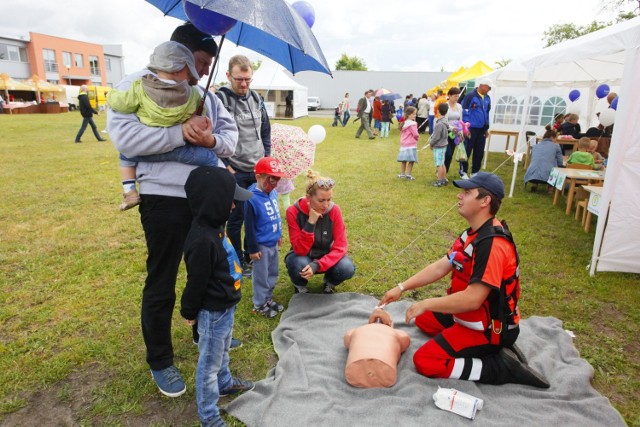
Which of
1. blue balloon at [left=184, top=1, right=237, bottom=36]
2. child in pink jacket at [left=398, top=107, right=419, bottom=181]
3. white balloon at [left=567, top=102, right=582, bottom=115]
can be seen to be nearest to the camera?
blue balloon at [left=184, top=1, right=237, bottom=36]

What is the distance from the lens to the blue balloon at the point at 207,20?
7.25 ft

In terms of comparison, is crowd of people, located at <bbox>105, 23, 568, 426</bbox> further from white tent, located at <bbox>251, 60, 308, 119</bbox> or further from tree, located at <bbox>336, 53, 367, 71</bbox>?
tree, located at <bbox>336, 53, 367, 71</bbox>

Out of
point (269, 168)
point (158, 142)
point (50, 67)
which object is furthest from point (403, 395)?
point (50, 67)


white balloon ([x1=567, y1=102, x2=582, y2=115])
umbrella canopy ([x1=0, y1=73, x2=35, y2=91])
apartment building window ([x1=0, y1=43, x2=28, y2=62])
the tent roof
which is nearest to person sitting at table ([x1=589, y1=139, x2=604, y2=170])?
white balloon ([x1=567, y1=102, x2=582, y2=115])

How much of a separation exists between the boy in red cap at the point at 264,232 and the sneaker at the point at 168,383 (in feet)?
3.55

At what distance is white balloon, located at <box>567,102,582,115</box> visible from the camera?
10.7 meters

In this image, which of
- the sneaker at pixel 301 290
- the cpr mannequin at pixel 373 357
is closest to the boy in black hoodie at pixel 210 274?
the cpr mannequin at pixel 373 357

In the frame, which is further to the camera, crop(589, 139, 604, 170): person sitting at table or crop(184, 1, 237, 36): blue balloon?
crop(589, 139, 604, 170): person sitting at table

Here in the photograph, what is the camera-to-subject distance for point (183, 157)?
2090 millimetres

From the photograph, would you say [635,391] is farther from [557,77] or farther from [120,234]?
[557,77]

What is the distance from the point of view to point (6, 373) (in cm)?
262

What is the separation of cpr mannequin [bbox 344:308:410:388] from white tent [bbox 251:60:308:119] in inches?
771

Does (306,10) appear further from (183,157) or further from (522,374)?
(522,374)

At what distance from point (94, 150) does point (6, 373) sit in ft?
36.0
